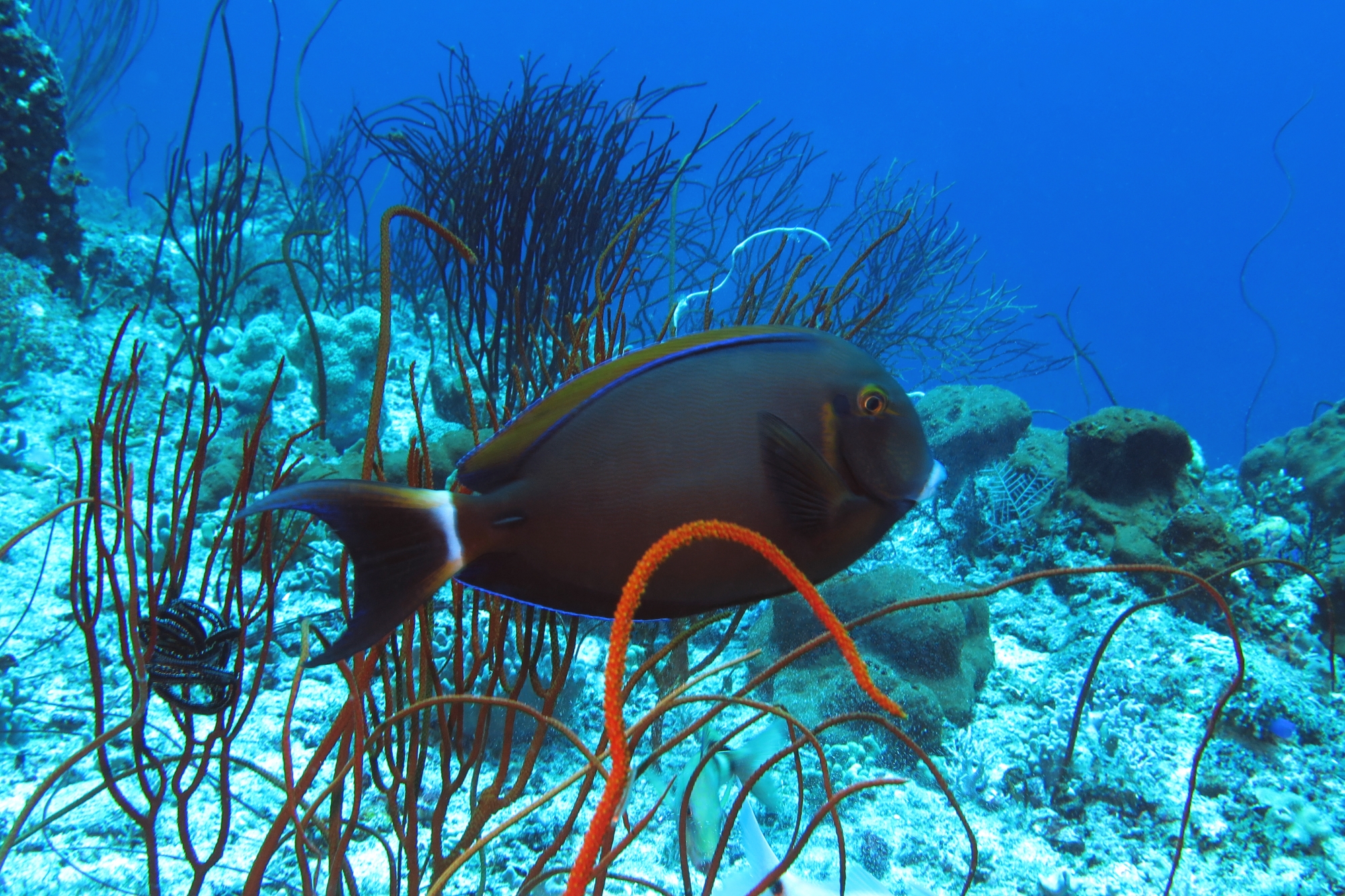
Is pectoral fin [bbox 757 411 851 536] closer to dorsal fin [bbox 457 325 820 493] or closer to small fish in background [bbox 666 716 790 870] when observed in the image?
dorsal fin [bbox 457 325 820 493]

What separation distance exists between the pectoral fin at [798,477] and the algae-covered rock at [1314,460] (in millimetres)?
6729

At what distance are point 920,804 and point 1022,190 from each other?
12241cm

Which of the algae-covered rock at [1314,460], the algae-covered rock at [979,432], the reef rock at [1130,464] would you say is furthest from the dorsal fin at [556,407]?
the algae-covered rock at [1314,460]

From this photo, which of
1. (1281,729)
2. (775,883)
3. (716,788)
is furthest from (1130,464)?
(775,883)

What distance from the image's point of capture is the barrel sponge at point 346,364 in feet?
15.9

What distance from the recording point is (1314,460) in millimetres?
5578

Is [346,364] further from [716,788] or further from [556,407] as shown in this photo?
[556,407]

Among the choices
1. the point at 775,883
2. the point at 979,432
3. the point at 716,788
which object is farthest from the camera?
the point at 979,432

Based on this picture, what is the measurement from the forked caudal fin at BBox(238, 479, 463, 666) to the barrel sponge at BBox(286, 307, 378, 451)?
15.4ft

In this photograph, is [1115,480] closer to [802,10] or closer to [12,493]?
[12,493]

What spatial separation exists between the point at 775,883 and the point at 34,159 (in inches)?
302

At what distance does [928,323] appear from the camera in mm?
8828

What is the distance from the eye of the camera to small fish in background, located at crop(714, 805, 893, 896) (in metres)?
1.48

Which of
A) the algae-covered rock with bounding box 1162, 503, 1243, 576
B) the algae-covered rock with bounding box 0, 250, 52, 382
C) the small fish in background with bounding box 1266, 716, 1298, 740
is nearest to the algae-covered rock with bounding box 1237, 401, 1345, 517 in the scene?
the algae-covered rock with bounding box 1162, 503, 1243, 576
